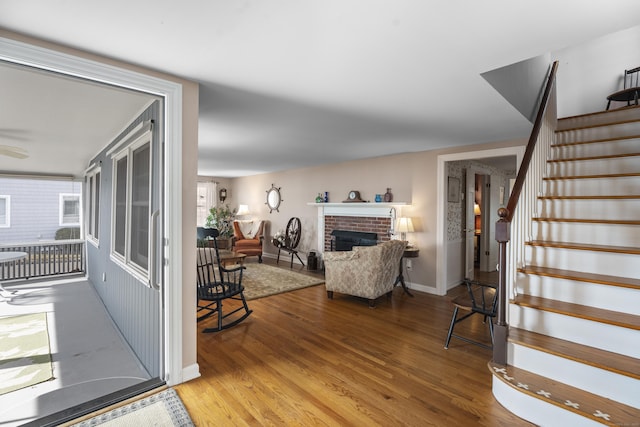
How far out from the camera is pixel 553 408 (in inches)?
68.2

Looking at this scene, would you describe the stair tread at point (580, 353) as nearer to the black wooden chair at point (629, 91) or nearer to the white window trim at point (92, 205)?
the black wooden chair at point (629, 91)

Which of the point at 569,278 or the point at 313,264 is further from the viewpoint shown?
the point at 313,264

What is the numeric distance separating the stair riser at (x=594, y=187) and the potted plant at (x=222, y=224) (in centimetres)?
682

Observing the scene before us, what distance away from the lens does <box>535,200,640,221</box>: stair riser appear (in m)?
2.49

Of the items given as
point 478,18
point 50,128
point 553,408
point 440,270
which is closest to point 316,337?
point 553,408

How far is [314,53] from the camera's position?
1845mm

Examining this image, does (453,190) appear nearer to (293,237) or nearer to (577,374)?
(577,374)

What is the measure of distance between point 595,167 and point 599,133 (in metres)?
0.69

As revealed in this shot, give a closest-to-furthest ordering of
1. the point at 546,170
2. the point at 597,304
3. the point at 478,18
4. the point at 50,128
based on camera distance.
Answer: the point at 478,18, the point at 597,304, the point at 546,170, the point at 50,128

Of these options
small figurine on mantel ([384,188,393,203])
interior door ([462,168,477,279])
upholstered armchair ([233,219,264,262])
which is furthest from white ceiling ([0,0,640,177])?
upholstered armchair ([233,219,264,262])

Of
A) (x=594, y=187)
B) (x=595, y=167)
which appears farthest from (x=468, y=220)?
(x=594, y=187)

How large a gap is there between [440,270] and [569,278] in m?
2.50

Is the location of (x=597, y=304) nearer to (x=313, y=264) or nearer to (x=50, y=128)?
(x=313, y=264)

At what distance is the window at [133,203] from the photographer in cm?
Answer: 264
